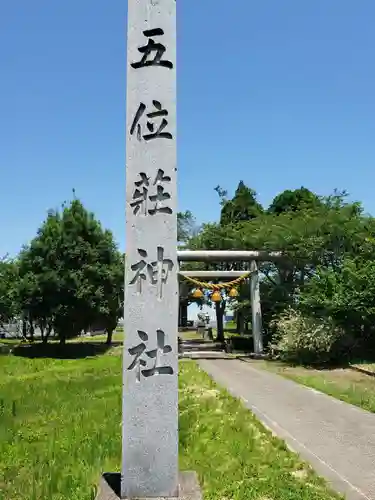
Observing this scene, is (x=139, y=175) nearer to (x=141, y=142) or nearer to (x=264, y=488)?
(x=141, y=142)

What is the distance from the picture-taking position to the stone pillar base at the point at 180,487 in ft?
13.1

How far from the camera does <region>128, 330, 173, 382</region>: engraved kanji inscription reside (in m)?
4.14

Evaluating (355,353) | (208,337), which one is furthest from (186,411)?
(208,337)

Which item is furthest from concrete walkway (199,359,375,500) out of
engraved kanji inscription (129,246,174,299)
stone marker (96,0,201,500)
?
engraved kanji inscription (129,246,174,299)

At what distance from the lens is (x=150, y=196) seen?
4332 millimetres

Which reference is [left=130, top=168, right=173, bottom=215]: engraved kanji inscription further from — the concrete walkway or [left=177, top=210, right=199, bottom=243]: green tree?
[left=177, top=210, right=199, bottom=243]: green tree

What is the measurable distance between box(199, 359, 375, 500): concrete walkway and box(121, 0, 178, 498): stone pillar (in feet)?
6.52

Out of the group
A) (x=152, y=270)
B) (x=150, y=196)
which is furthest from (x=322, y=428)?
(x=150, y=196)

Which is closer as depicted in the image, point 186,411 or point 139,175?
point 139,175

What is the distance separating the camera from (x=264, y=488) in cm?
475

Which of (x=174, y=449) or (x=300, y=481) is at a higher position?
(x=174, y=449)

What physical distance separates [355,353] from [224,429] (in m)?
12.8

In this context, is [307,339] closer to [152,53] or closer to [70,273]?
[70,273]

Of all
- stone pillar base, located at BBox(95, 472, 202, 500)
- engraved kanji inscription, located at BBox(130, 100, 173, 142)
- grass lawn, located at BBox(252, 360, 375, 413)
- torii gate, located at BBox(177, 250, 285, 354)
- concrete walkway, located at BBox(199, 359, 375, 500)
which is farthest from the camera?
torii gate, located at BBox(177, 250, 285, 354)
